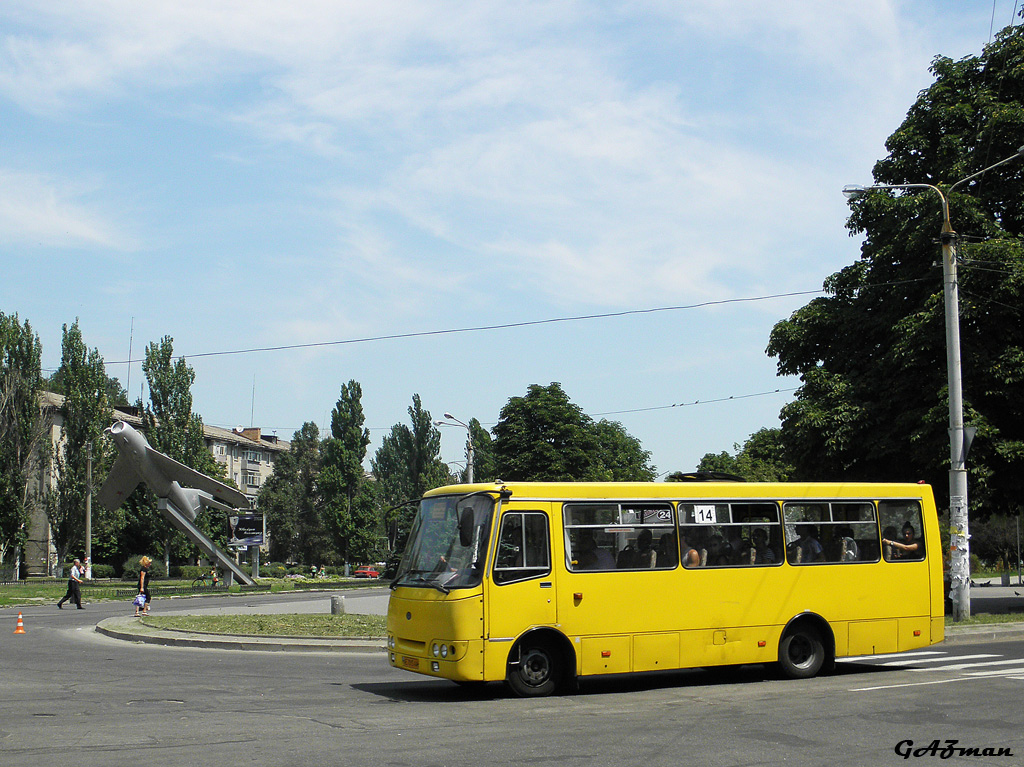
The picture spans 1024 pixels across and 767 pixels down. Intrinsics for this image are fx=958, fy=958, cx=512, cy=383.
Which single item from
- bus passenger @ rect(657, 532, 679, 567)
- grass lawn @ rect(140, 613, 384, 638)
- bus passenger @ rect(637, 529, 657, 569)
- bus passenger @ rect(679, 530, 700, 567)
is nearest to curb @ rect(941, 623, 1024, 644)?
bus passenger @ rect(679, 530, 700, 567)

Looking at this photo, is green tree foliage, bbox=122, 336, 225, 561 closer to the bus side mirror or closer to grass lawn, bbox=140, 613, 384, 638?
grass lawn, bbox=140, 613, 384, 638

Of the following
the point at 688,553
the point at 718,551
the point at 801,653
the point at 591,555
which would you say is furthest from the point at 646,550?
the point at 801,653

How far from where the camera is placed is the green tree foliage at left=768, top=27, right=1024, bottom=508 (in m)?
23.0

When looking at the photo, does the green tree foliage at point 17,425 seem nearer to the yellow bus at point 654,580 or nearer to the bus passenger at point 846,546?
the yellow bus at point 654,580

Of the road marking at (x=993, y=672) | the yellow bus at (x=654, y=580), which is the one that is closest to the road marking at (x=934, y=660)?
the yellow bus at (x=654, y=580)

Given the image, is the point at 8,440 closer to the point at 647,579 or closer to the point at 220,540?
the point at 220,540

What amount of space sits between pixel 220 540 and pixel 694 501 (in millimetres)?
73478

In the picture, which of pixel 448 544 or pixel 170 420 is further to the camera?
pixel 170 420

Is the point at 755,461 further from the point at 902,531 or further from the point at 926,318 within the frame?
the point at 902,531

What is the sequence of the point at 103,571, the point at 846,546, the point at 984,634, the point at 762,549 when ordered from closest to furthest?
the point at 762,549
the point at 846,546
the point at 984,634
the point at 103,571

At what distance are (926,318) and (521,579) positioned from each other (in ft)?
52.5

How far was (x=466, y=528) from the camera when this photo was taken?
1116cm

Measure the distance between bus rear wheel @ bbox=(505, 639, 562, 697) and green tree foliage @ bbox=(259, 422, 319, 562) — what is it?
86593 mm

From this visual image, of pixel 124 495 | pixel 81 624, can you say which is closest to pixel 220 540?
pixel 124 495
